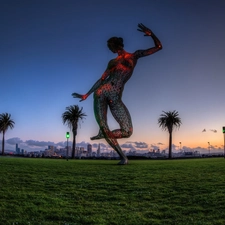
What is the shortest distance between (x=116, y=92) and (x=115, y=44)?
133 inches

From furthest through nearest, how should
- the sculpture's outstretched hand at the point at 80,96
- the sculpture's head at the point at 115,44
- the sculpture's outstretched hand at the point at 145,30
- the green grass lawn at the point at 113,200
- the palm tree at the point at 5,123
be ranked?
the palm tree at the point at 5,123 < the sculpture's outstretched hand at the point at 80,96 < the sculpture's head at the point at 115,44 < the sculpture's outstretched hand at the point at 145,30 < the green grass lawn at the point at 113,200

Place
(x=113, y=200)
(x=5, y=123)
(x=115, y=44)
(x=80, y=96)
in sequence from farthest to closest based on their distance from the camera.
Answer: (x=5, y=123), (x=80, y=96), (x=115, y=44), (x=113, y=200)

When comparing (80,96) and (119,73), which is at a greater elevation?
(119,73)

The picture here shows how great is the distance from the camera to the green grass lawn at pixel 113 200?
23.5 ft

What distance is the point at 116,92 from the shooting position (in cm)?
1931

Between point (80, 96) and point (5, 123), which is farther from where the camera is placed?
point (5, 123)

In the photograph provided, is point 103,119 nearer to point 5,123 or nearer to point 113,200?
point 113,200

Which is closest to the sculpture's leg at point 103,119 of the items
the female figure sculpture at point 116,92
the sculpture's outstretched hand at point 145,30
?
the female figure sculpture at point 116,92

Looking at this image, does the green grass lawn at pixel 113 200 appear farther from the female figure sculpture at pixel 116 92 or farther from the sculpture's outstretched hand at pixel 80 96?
the sculpture's outstretched hand at pixel 80 96

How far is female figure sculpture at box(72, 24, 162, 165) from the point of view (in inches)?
756

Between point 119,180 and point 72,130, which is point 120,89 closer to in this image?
point 119,180

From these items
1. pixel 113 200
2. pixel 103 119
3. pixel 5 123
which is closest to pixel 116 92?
pixel 103 119

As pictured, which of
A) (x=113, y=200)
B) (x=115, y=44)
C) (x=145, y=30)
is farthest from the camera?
(x=115, y=44)

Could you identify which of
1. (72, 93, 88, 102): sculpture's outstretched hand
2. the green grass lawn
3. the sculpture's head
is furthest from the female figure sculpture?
the green grass lawn
